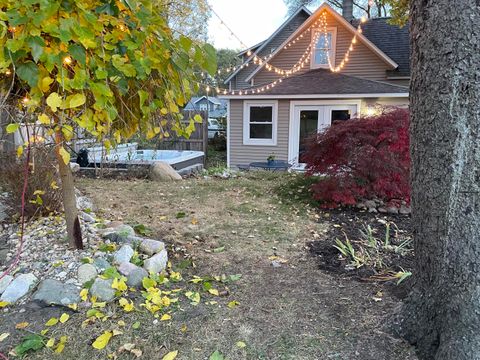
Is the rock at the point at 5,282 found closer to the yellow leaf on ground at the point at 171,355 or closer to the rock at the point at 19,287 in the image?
the rock at the point at 19,287

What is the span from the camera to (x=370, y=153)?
4.80 m

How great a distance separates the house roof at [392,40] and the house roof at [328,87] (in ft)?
4.59

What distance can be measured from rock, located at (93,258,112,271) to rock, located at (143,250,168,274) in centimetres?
27

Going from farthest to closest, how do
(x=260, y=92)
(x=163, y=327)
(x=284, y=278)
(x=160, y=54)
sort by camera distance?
(x=260, y=92)
(x=284, y=278)
(x=163, y=327)
(x=160, y=54)

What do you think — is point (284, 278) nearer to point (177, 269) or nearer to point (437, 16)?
point (177, 269)

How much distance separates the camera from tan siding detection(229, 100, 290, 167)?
420 inches

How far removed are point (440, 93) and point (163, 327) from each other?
1.95 m

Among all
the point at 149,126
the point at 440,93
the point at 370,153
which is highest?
the point at 440,93

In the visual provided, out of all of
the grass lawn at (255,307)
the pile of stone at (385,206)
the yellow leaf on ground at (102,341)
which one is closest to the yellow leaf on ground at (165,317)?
the grass lawn at (255,307)

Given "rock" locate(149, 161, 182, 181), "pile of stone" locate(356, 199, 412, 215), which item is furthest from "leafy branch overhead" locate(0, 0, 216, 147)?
"rock" locate(149, 161, 182, 181)

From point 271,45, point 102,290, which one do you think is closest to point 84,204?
point 102,290

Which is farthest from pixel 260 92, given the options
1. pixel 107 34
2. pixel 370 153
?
pixel 107 34

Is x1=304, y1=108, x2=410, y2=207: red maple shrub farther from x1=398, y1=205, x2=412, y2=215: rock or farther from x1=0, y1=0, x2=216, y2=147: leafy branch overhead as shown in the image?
x1=0, y1=0, x2=216, y2=147: leafy branch overhead

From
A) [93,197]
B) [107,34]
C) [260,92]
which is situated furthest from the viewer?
[260,92]
